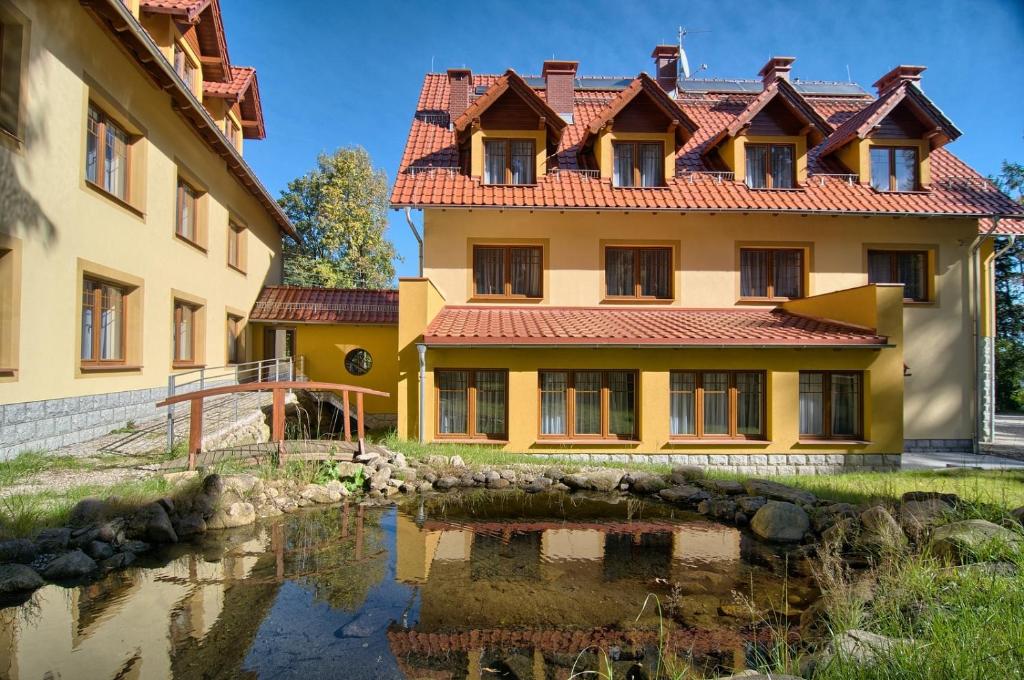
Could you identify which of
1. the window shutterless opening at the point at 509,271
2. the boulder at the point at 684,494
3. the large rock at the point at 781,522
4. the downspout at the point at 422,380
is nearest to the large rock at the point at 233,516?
the downspout at the point at 422,380

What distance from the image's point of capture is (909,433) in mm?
13680

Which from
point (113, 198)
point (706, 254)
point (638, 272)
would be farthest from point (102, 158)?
point (706, 254)

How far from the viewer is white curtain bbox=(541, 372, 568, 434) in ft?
38.3

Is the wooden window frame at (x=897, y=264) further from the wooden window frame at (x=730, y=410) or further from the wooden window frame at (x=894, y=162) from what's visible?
the wooden window frame at (x=730, y=410)

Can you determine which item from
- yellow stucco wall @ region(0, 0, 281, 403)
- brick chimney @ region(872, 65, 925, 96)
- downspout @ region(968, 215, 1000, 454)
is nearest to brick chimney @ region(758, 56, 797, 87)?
brick chimney @ region(872, 65, 925, 96)

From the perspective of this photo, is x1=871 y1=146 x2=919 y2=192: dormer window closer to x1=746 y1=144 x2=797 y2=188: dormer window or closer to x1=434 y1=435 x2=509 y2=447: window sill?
x1=746 y1=144 x2=797 y2=188: dormer window

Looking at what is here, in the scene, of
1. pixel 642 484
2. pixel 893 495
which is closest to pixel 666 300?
pixel 642 484

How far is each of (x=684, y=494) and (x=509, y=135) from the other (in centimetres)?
1002

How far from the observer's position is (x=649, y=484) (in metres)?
9.60

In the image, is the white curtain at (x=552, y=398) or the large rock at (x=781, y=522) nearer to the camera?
the large rock at (x=781, y=522)

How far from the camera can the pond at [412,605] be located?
4.15m

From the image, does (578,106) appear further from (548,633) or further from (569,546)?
(548,633)

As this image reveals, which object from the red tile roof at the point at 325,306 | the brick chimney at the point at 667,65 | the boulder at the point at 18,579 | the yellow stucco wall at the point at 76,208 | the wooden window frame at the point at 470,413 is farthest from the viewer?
the brick chimney at the point at 667,65

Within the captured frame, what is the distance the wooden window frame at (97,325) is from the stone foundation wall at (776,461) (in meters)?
9.58
